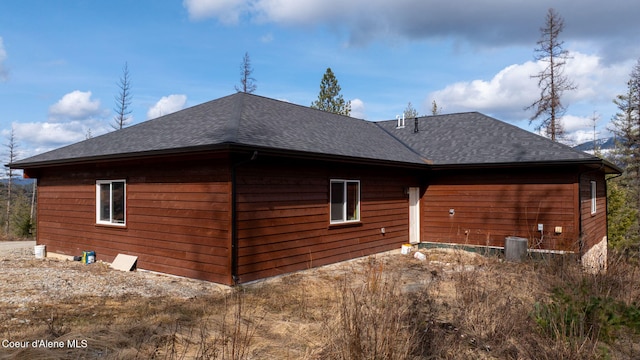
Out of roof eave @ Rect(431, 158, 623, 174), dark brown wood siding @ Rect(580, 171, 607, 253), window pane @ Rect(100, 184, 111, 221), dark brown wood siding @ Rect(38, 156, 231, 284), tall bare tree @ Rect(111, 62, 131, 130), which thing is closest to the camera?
dark brown wood siding @ Rect(38, 156, 231, 284)

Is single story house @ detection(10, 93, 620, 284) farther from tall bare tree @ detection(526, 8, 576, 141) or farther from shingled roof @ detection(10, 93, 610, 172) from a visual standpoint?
tall bare tree @ detection(526, 8, 576, 141)

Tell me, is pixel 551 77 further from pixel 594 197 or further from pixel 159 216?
pixel 159 216

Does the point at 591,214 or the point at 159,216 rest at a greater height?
the point at 159,216

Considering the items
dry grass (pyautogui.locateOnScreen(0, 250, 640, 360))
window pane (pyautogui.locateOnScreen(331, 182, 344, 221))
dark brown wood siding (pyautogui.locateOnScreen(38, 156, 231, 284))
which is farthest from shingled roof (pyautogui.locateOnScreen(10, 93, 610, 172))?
dry grass (pyautogui.locateOnScreen(0, 250, 640, 360))

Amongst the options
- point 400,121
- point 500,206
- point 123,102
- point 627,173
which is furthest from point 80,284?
point 627,173

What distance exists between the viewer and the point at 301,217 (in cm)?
870

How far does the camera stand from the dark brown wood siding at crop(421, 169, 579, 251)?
10633 mm

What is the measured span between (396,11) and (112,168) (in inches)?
312

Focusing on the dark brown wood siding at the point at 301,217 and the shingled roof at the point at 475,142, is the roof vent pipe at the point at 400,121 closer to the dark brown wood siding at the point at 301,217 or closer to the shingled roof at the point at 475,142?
the shingled roof at the point at 475,142

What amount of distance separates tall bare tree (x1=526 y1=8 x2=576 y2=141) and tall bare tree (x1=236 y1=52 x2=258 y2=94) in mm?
19208

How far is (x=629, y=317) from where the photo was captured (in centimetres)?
457

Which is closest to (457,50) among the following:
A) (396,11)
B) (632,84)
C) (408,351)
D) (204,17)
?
(396,11)

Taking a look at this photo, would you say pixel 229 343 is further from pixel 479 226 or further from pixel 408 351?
pixel 479 226

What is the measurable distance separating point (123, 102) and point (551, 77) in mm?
29620
